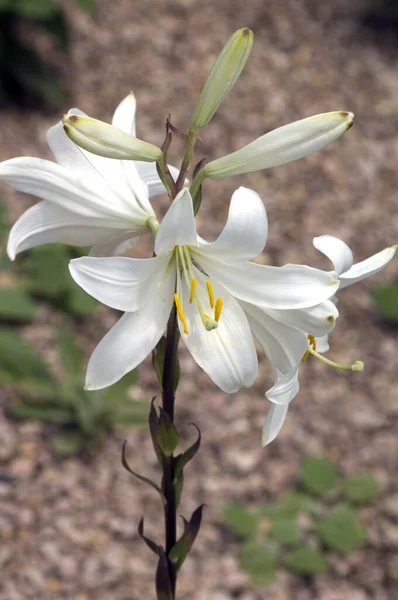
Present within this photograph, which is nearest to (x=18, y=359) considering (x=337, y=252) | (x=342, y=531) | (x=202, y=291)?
(x=342, y=531)

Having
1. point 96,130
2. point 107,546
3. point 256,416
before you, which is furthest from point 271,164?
point 256,416

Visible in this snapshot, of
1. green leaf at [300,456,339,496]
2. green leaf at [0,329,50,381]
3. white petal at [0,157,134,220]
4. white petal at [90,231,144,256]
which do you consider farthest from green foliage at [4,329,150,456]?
white petal at [0,157,134,220]

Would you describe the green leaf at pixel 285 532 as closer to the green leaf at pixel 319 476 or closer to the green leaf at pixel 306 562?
the green leaf at pixel 306 562

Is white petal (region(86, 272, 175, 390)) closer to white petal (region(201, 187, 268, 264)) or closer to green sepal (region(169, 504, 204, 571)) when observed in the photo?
white petal (region(201, 187, 268, 264))

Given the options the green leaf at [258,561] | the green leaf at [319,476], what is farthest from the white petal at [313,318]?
the green leaf at [319,476]

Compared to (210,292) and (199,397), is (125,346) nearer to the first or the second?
(210,292)

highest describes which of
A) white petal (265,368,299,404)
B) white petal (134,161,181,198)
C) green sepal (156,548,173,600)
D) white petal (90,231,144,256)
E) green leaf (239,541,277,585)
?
white petal (134,161,181,198)
